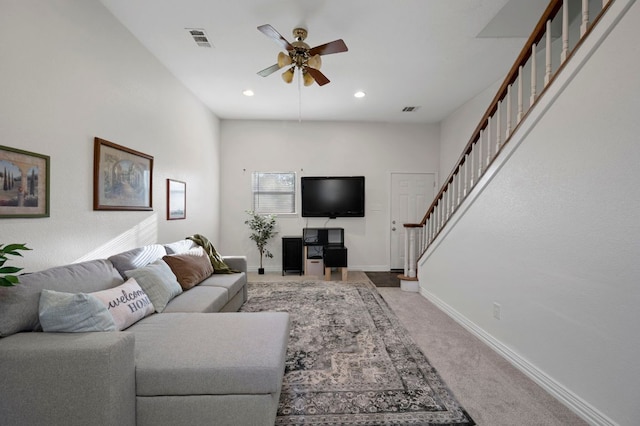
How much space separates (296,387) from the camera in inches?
76.5

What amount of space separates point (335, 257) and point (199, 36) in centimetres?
369

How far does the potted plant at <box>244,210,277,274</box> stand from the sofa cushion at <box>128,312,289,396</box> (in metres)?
3.55

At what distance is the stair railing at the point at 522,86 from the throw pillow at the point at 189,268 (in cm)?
294

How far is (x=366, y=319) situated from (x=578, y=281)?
194 centimetres

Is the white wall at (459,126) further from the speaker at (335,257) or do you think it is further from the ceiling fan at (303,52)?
the ceiling fan at (303,52)

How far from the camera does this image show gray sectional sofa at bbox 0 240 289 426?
4.01ft

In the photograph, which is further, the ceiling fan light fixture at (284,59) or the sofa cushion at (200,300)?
the ceiling fan light fixture at (284,59)

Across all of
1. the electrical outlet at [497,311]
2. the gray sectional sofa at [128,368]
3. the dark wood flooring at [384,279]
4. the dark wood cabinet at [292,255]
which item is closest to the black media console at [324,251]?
the dark wood cabinet at [292,255]

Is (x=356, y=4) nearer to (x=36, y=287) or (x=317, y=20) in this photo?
(x=317, y=20)

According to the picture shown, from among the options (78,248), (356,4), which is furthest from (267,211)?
(356,4)

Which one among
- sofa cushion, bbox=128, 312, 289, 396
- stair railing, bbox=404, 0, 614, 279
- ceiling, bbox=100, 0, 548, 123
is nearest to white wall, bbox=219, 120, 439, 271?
ceiling, bbox=100, 0, 548, 123

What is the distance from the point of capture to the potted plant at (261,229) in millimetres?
5410

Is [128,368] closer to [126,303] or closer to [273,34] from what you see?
[126,303]

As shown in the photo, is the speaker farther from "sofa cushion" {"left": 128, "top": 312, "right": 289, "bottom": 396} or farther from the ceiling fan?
"sofa cushion" {"left": 128, "top": 312, "right": 289, "bottom": 396}
